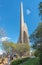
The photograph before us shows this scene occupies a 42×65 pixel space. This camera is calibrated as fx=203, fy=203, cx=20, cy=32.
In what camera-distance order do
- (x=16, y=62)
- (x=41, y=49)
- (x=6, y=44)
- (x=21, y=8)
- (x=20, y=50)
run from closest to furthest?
(x=41, y=49), (x=16, y=62), (x=6, y=44), (x=20, y=50), (x=21, y=8)

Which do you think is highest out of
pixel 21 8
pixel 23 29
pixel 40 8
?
pixel 21 8

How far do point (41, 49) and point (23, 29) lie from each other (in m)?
49.9

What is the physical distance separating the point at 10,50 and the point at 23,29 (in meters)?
15.9

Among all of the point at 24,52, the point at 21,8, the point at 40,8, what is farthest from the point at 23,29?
the point at 40,8

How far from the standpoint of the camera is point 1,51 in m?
44.8

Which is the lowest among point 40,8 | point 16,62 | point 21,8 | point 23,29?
point 16,62

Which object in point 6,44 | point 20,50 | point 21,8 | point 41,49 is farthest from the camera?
point 21,8

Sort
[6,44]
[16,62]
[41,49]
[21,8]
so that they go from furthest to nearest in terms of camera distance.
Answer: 1. [21,8]
2. [6,44]
3. [16,62]
4. [41,49]

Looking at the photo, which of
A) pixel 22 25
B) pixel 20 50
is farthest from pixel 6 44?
pixel 22 25

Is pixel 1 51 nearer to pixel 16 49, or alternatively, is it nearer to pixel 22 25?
pixel 16 49

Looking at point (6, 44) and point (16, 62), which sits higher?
point (6, 44)

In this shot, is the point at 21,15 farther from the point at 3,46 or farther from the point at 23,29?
the point at 3,46

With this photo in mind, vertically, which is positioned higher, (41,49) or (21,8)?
(21,8)

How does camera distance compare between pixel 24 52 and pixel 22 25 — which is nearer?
pixel 24 52
